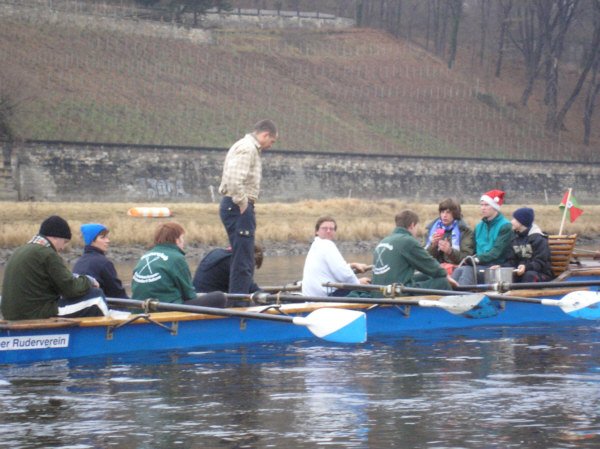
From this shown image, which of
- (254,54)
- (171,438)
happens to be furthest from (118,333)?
(254,54)

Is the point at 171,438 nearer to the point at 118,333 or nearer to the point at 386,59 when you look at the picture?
the point at 118,333

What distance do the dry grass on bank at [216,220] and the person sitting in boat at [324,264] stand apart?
16.0 m

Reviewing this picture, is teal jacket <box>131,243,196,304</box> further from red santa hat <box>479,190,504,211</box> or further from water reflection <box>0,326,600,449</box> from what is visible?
red santa hat <box>479,190,504,211</box>

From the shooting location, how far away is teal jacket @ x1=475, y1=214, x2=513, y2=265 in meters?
11.8

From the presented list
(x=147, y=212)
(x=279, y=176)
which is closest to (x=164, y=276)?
(x=147, y=212)

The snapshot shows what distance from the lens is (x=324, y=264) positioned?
10539mm

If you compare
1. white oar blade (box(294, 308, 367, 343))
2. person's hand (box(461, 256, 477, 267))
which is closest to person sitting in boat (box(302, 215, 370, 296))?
white oar blade (box(294, 308, 367, 343))

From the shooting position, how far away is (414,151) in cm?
5681

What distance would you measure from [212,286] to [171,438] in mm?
4710

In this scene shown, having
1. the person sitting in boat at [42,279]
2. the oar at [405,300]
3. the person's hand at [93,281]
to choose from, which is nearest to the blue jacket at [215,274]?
the oar at [405,300]

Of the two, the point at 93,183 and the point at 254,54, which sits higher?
the point at 254,54

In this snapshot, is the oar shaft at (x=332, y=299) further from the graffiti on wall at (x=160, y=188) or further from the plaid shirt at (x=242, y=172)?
the graffiti on wall at (x=160, y=188)

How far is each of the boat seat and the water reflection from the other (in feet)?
7.79

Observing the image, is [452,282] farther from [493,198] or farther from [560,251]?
[560,251]
